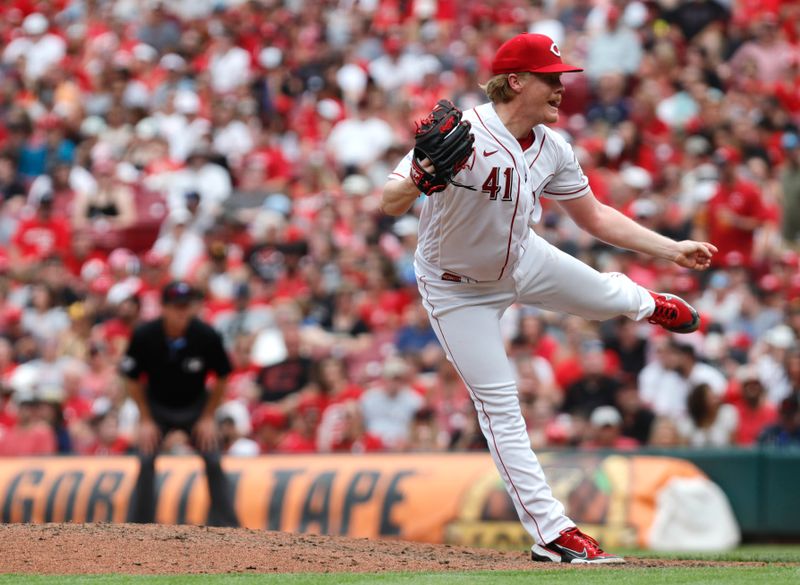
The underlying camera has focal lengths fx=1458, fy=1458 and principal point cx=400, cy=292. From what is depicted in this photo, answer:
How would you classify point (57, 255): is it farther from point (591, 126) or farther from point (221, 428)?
point (591, 126)

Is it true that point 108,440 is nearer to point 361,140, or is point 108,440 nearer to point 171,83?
→ point 361,140

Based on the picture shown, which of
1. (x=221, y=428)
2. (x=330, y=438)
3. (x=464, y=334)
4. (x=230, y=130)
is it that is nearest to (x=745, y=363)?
(x=330, y=438)

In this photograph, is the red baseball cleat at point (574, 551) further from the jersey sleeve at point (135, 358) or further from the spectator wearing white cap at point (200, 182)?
the spectator wearing white cap at point (200, 182)

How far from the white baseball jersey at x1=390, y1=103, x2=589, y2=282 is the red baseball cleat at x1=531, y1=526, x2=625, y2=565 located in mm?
1169

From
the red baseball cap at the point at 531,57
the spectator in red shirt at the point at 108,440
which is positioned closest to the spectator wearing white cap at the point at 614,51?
the spectator in red shirt at the point at 108,440

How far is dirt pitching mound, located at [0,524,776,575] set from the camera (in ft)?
20.1

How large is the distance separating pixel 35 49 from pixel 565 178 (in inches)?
616

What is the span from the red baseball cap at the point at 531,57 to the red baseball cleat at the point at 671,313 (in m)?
1.24

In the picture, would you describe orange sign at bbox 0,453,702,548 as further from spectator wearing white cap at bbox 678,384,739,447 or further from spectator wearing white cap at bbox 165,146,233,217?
spectator wearing white cap at bbox 165,146,233,217

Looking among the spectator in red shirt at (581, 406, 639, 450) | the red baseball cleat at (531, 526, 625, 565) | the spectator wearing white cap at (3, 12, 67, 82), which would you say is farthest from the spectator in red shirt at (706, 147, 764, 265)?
the spectator wearing white cap at (3, 12, 67, 82)

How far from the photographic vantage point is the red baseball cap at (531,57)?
6.07 m

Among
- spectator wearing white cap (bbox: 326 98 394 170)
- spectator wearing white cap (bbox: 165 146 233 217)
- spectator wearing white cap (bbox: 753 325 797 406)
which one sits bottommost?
spectator wearing white cap (bbox: 753 325 797 406)

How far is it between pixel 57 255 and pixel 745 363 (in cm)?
799

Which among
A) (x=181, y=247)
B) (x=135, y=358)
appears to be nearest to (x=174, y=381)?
(x=135, y=358)
